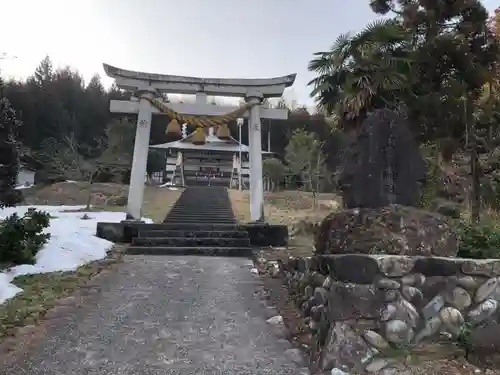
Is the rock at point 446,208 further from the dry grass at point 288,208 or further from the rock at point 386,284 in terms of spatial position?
the rock at point 386,284

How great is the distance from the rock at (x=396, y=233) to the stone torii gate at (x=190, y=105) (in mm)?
6552

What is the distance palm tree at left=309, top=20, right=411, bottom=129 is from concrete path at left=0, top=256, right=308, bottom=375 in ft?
Answer: 21.2

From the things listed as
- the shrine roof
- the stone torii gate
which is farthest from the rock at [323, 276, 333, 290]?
the shrine roof

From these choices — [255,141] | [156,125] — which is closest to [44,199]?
[255,141]

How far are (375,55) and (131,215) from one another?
700 centimetres

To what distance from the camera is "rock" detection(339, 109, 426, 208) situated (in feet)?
12.6

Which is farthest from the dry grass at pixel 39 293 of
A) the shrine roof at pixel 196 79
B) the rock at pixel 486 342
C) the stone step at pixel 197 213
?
the shrine roof at pixel 196 79

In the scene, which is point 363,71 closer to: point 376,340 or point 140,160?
point 140,160

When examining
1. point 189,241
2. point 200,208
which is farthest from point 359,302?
point 200,208

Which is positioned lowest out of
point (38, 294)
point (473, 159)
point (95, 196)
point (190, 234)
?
point (38, 294)

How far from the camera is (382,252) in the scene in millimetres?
3268

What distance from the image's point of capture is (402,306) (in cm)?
279

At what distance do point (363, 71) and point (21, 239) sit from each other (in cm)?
832

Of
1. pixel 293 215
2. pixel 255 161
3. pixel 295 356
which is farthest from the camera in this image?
pixel 293 215
